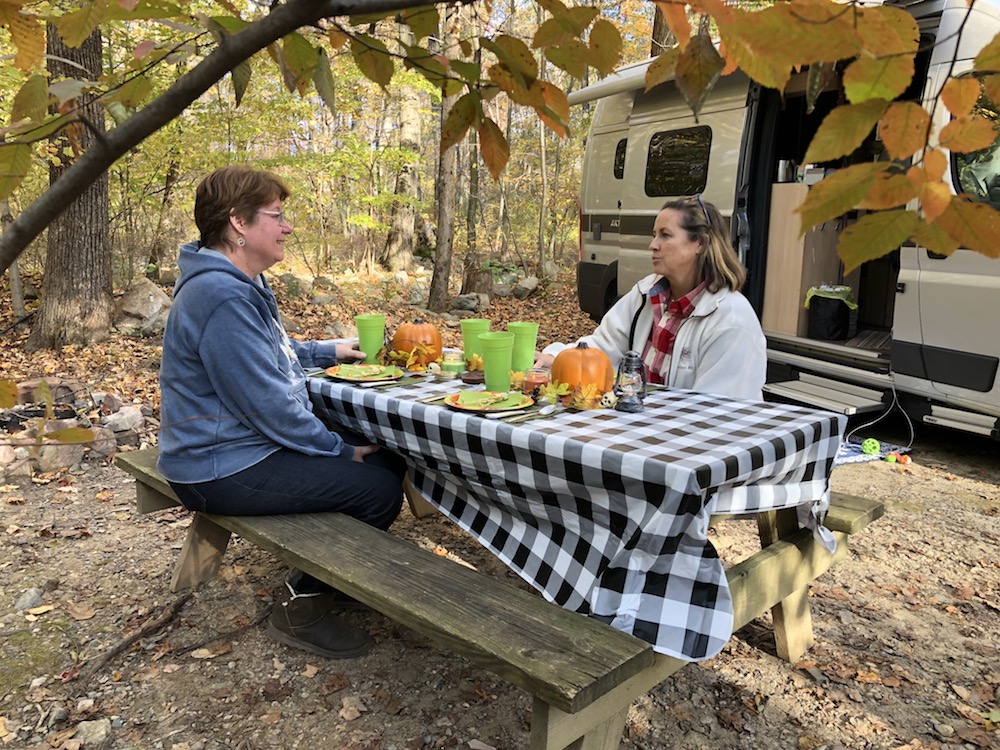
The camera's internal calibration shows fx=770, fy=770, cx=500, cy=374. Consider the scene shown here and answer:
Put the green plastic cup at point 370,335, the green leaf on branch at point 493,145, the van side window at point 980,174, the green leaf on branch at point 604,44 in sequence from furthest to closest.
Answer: the van side window at point 980,174 < the green plastic cup at point 370,335 < the green leaf on branch at point 493,145 < the green leaf on branch at point 604,44

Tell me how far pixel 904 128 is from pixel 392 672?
234 centimetres

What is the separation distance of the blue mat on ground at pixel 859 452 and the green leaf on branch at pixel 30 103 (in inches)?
187

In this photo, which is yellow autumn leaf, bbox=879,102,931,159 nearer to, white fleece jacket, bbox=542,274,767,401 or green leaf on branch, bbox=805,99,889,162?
green leaf on branch, bbox=805,99,889,162

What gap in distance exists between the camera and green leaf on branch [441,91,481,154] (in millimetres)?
1283

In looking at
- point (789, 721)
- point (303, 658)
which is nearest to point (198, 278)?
point (303, 658)

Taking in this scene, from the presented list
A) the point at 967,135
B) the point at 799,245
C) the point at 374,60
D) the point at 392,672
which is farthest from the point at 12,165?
the point at 799,245

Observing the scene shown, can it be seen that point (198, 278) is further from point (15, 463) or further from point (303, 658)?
point (15, 463)

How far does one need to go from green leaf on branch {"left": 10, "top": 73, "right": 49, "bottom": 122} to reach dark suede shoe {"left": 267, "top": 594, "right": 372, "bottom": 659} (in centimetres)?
203

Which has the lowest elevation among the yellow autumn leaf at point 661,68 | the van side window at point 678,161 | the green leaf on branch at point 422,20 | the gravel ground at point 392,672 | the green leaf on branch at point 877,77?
the gravel ground at point 392,672

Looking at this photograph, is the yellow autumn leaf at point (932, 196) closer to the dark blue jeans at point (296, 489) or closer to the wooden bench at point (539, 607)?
the wooden bench at point (539, 607)

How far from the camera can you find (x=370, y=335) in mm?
3131

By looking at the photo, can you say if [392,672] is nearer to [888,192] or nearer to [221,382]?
[221,382]

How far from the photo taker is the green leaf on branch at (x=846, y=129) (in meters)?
0.80

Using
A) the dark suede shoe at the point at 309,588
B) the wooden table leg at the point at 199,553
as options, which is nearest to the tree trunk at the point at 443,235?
the wooden table leg at the point at 199,553
